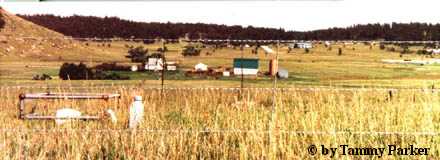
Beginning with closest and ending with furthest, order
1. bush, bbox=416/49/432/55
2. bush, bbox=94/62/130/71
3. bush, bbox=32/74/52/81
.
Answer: bush, bbox=416/49/432/55 < bush, bbox=32/74/52/81 < bush, bbox=94/62/130/71

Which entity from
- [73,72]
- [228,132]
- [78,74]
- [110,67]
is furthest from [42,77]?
[228,132]

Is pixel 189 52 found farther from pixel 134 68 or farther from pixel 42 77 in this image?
pixel 42 77

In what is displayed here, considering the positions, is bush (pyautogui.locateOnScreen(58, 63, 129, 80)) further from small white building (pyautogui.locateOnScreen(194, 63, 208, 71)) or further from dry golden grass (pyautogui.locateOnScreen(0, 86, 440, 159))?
dry golden grass (pyautogui.locateOnScreen(0, 86, 440, 159))

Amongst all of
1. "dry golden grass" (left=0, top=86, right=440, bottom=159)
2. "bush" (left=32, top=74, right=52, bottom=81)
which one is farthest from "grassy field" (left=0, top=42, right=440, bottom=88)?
"dry golden grass" (left=0, top=86, right=440, bottom=159)

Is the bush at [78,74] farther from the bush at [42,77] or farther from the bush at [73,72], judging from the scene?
the bush at [42,77]

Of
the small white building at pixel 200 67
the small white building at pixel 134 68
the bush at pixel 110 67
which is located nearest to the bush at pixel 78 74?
the small white building at pixel 134 68

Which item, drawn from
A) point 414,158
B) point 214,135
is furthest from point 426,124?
point 214,135

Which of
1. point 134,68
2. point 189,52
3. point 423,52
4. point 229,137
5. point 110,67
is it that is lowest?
point 110,67

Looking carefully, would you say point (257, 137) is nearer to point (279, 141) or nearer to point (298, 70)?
point (279, 141)

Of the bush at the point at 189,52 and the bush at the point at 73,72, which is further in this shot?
the bush at the point at 189,52

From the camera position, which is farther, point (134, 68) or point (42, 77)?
point (134, 68)

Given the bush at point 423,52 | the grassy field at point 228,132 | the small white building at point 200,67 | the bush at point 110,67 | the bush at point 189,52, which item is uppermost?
the bush at point 423,52
